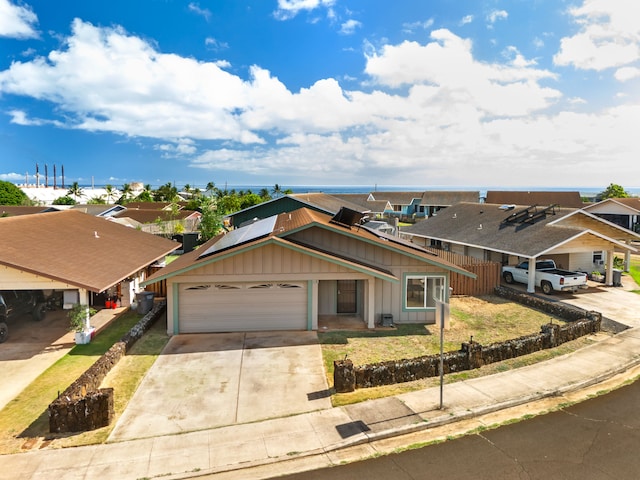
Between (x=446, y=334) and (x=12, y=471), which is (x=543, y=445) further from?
(x=12, y=471)

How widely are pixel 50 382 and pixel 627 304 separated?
2558 centimetres

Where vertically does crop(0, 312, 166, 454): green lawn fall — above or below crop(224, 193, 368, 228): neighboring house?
below

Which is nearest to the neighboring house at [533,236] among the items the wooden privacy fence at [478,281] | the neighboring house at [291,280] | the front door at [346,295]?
the wooden privacy fence at [478,281]

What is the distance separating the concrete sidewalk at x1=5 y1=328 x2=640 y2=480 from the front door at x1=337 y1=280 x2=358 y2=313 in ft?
25.6

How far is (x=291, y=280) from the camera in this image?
54.1ft

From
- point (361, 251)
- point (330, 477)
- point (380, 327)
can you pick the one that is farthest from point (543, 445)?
point (361, 251)

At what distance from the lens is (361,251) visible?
17.9 meters

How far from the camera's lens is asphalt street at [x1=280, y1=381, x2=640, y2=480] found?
26.6 ft

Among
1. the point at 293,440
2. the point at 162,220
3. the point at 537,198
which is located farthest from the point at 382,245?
the point at 537,198

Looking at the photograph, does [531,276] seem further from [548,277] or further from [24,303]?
[24,303]

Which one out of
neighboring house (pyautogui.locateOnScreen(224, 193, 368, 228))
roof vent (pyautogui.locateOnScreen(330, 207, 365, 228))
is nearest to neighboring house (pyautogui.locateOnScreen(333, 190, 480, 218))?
neighboring house (pyautogui.locateOnScreen(224, 193, 368, 228))

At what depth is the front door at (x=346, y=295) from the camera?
18938mm

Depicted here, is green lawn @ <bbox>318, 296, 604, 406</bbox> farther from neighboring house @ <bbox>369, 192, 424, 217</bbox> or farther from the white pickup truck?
neighboring house @ <bbox>369, 192, 424, 217</bbox>

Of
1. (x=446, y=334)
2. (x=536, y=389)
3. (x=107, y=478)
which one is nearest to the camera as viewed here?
(x=107, y=478)
